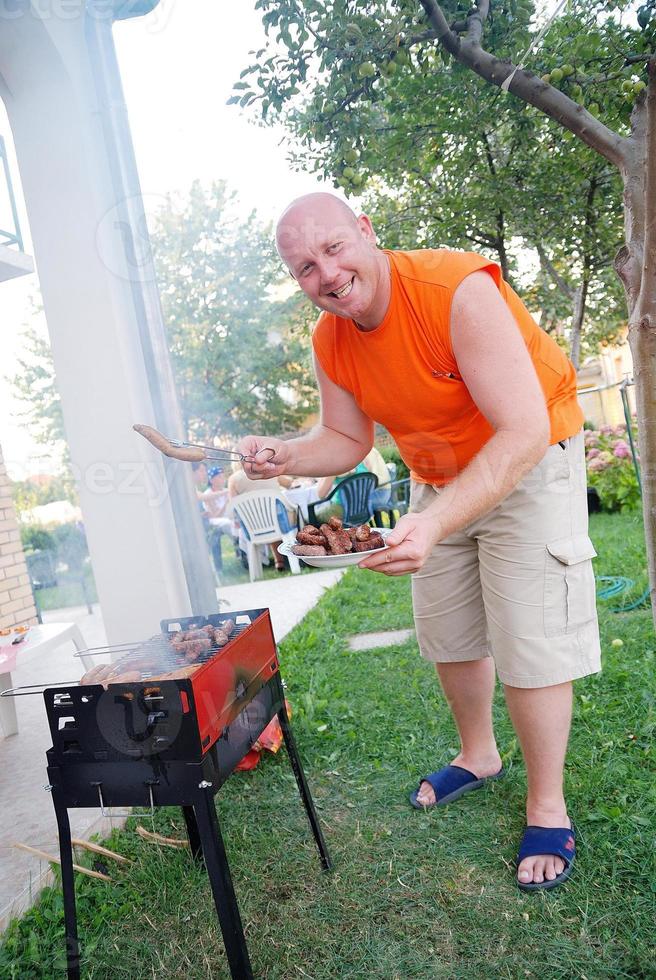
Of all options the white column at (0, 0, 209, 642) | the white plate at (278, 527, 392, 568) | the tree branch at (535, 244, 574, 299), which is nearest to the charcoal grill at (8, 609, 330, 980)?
the white plate at (278, 527, 392, 568)

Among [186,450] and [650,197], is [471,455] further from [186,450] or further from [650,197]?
[650,197]

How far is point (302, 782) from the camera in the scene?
5.93ft

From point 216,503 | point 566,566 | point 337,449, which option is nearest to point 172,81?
point 337,449

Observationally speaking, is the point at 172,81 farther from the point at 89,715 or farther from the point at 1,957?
the point at 1,957

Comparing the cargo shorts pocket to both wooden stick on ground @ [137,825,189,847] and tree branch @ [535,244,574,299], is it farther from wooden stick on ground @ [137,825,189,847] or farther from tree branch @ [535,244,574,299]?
tree branch @ [535,244,574,299]

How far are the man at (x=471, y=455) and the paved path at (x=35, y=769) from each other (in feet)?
3.73

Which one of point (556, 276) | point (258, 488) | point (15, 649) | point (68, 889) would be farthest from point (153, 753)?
point (258, 488)

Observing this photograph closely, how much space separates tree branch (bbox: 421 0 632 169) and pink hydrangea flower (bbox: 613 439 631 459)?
449cm

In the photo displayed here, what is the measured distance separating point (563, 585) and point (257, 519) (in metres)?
5.08

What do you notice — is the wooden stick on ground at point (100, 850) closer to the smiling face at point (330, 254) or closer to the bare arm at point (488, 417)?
the bare arm at point (488, 417)

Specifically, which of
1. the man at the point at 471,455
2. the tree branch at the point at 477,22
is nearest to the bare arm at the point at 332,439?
the man at the point at 471,455

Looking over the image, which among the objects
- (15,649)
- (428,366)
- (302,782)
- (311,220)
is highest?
(311,220)

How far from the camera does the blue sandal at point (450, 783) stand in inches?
81.3

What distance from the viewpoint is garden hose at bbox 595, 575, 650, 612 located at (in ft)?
11.5
